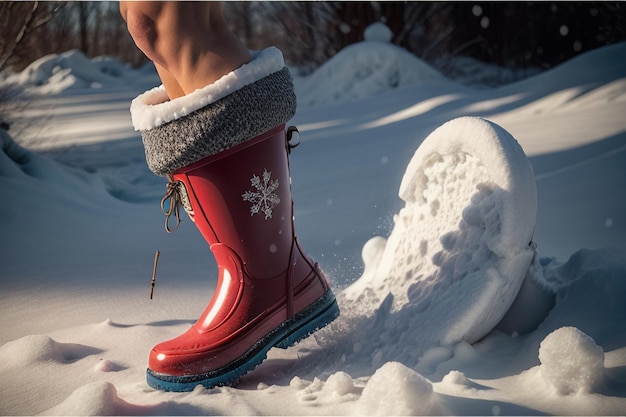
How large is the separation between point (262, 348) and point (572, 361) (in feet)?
1.61

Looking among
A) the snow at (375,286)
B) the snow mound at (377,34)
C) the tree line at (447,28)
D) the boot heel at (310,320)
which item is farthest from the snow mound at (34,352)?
the tree line at (447,28)

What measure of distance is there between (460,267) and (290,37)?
7.23 meters

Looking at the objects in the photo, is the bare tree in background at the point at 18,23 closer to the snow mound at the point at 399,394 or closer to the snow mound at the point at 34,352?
the snow mound at the point at 34,352

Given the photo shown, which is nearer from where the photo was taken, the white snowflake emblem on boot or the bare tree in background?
the white snowflake emblem on boot

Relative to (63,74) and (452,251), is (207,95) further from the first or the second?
(63,74)

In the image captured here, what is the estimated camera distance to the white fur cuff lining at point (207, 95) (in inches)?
41.9

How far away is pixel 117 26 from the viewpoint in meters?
11.9

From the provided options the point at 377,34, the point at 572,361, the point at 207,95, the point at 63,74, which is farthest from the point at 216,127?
the point at 63,74

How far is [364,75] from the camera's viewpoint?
5812 mm

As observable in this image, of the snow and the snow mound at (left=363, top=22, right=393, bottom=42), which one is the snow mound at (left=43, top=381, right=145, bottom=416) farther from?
the snow mound at (left=363, top=22, right=393, bottom=42)

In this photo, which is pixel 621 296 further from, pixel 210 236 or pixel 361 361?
pixel 210 236

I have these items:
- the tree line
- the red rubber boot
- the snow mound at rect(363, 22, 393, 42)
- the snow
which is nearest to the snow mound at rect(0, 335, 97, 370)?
the snow

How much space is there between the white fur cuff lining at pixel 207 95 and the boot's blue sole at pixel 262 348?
0.39 m

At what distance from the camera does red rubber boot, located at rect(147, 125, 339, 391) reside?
3.65 feet
